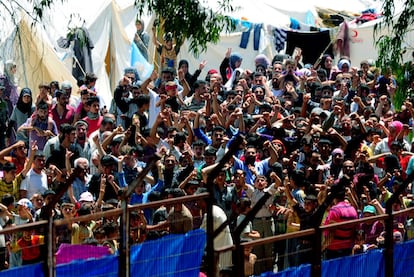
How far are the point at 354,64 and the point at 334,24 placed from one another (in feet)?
10.5

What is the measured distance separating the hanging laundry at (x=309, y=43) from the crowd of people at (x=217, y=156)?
5681 mm

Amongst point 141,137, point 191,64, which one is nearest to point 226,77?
point 191,64

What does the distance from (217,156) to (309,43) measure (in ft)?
36.8

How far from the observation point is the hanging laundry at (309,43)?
27.5 meters

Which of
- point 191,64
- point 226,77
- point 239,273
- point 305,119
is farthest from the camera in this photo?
point 191,64

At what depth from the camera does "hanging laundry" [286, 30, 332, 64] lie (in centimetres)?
2752

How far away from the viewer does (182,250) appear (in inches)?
465

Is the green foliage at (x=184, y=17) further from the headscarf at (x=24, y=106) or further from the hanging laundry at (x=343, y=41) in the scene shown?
the hanging laundry at (x=343, y=41)

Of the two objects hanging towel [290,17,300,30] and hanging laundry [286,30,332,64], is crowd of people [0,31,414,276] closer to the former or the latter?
hanging laundry [286,30,332,64]

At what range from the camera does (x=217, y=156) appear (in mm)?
16859

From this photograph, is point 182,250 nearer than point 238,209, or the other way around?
point 182,250

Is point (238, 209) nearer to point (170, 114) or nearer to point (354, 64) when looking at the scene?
point (170, 114)

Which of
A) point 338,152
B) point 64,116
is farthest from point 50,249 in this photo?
point 64,116

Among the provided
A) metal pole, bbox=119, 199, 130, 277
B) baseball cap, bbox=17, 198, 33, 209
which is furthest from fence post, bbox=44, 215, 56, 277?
baseball cap, bbox=17, 198, 33, 209
